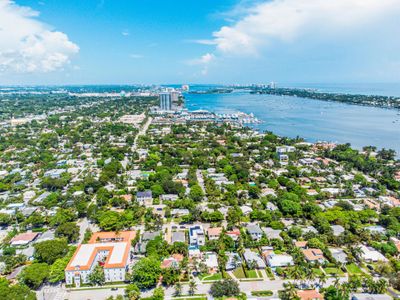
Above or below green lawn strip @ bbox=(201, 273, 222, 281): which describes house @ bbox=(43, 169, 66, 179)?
above

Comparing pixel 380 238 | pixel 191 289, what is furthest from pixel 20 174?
pixel 380 238

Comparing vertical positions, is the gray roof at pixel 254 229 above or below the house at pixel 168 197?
above

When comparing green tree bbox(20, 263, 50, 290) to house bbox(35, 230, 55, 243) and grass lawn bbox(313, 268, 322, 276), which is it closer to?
house bbox(35, 230, 55, 243)

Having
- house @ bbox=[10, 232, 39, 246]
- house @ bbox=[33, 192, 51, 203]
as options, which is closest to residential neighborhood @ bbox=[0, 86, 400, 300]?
house @ bbox=[10, 232, 39, 246]

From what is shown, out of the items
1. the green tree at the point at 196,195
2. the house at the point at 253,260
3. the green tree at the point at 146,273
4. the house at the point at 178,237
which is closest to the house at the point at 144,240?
the house at the point at 178,237

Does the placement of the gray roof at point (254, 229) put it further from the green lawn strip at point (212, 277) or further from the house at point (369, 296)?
the house at point (369, 296)
